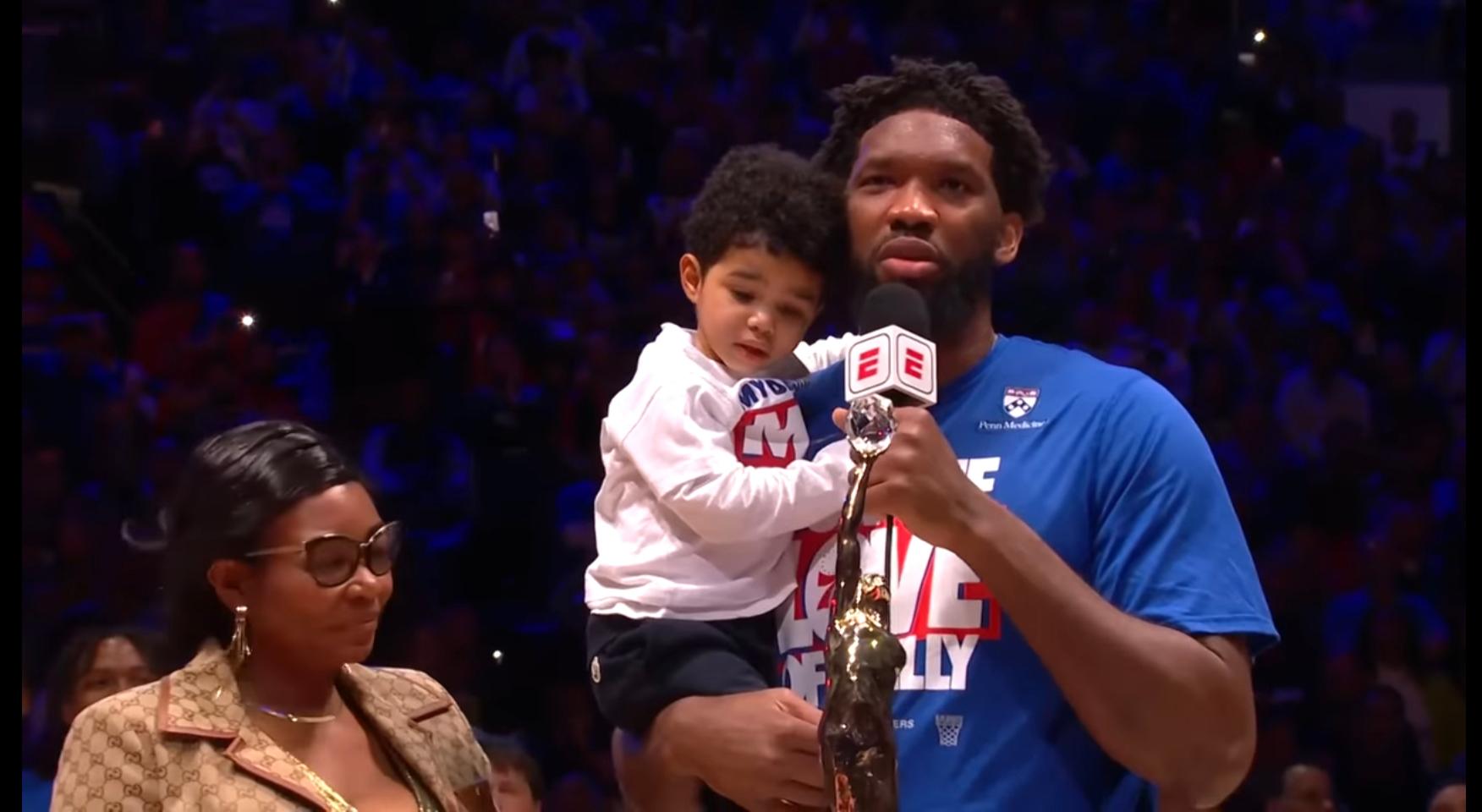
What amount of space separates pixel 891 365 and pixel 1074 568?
420 millimetres

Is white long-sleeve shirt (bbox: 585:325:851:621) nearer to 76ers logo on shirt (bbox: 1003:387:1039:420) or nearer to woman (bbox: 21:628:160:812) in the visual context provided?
76ers logo on shirt (bbox: 1003:387:1039:420)

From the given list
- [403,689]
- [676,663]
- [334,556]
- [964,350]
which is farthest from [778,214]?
[403,689]

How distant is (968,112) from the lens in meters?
2.40

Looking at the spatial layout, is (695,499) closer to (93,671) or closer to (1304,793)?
(93,671)

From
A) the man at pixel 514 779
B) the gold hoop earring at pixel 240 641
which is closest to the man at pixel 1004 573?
the gold hoop earring at pixel 240 641

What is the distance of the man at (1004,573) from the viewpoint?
6.58 feet

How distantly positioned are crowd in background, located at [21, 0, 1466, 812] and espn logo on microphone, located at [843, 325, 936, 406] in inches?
105

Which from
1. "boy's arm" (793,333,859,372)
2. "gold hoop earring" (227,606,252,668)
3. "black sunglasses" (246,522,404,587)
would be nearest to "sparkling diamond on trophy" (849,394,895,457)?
"boy's arm" (793,333,859,372)

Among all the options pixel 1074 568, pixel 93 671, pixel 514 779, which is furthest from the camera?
pixel 514 779

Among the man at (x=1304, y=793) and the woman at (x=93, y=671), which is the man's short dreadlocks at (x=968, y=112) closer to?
the woman at (x=93, y=671)

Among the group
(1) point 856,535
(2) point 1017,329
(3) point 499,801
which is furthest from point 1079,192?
(1) point 856,535

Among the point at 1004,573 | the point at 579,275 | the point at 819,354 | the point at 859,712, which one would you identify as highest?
the point at 579,275

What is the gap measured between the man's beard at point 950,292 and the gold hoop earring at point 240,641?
2.78 feet

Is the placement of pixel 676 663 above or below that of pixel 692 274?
below
